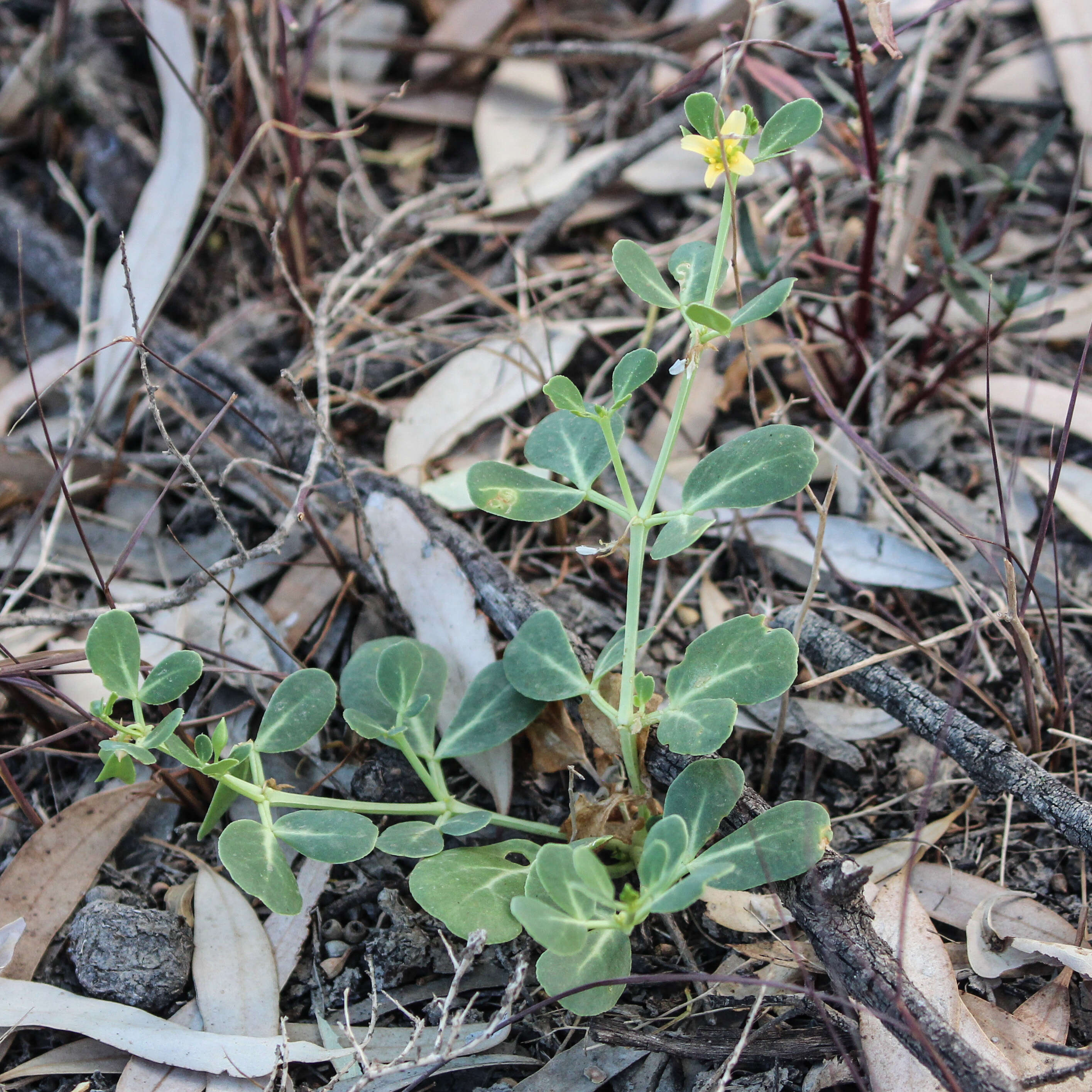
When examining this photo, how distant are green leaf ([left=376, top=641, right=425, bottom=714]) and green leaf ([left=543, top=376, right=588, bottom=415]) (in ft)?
1.35

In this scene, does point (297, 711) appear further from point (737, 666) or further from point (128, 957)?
point (737, 666)

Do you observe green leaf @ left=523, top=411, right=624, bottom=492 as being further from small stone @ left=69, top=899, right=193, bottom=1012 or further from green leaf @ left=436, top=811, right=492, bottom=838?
small stone @ left=69, top=899, right=193, bottom=1012

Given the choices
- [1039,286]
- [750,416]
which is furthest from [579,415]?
[1039,286]

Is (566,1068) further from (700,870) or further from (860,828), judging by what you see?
(860,828)

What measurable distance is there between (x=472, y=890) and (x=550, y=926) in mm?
184

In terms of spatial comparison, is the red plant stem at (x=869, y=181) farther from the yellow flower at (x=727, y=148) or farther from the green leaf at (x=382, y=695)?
the green leaf at (x=382, y=695)

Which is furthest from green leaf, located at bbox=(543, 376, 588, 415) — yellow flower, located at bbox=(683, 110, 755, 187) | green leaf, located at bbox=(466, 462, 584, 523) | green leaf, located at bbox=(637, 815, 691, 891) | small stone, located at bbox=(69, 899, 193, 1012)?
small stone, located at bbox=(69, 899, 193, 1012)

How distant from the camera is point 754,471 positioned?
115 centimetres

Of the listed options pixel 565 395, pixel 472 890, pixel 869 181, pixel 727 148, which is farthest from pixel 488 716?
pixel 869 181

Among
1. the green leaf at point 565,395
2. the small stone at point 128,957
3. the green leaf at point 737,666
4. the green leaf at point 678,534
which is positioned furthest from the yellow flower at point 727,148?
the small stone at point 128,957

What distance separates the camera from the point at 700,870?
3.33 ft

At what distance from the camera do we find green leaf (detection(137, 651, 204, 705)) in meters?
1.20

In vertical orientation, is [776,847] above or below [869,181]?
below

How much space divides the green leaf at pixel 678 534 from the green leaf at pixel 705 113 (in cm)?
43
